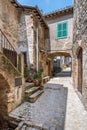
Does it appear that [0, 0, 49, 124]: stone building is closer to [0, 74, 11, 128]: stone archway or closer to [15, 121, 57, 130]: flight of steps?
[0, 74, 11, 128]: stone archway

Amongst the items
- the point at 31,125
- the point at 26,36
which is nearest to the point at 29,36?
the point at 26,36

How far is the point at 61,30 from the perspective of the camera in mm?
10680

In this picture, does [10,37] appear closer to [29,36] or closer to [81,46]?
[29,36]

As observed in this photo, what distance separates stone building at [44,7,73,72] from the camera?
10.3 m

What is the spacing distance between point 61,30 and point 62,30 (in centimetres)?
10

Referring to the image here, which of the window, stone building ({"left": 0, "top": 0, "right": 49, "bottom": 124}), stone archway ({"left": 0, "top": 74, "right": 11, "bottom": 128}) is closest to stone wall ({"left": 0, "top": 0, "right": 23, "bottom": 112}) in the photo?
stone building ({"left": 0, "top": 0, "right": 49, "bottom": 124})

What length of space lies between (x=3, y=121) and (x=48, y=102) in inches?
86.9

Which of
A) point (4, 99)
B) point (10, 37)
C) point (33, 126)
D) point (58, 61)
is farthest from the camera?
point (58, 61)

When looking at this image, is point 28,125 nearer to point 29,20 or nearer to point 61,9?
point 29,20

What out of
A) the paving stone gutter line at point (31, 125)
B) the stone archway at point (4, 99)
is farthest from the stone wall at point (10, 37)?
the paving stone gutter line at point (31, 125)

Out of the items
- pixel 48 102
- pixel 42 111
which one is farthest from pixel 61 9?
pixel 42 111

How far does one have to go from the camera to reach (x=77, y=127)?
3.33m

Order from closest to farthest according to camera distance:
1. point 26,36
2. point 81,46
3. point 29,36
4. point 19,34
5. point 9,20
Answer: point 81,46, point 9,20, point 29,36, point 26,36, point 19,34

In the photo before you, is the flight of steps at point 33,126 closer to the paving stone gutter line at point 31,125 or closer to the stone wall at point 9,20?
the paving stone gutter line at point 31,125
